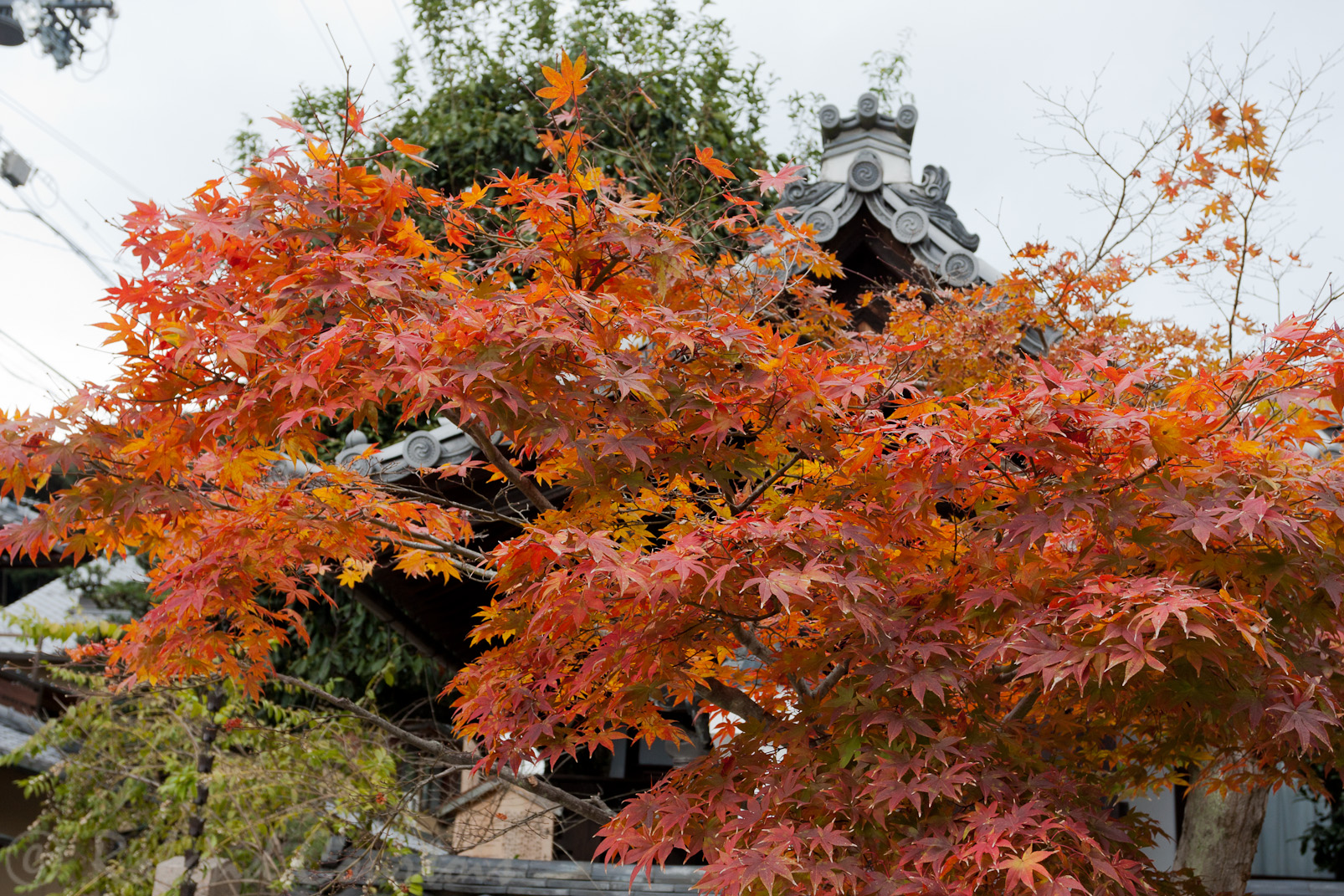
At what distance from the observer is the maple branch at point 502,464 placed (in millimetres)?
3832

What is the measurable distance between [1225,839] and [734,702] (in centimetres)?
362

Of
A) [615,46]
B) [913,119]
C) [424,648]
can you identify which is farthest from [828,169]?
[615,46]

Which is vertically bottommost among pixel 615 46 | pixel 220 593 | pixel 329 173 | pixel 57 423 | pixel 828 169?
pixel 220 593

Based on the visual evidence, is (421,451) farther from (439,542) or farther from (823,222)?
(823,222)

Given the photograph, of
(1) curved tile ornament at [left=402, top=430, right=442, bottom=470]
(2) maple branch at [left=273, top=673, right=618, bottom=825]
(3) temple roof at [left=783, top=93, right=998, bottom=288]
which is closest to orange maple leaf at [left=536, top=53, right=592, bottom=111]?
(1) curved tile ornament at [left=402, top=430, right=442, bottom=470]

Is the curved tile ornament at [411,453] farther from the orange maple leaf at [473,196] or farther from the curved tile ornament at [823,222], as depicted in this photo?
the curved tile ornament at [823,222]

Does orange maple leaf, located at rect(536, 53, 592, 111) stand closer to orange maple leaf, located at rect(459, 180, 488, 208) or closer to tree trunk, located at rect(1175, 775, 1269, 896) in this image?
orange maple leaf, located at rect(459, 180, 488, 208)

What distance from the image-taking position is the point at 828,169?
831 cm

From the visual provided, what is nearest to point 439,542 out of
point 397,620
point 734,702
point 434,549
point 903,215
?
point 434,549

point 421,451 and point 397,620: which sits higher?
point 421,451

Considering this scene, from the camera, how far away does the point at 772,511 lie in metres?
3.77

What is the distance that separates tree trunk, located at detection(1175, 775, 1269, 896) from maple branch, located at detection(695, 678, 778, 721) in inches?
128

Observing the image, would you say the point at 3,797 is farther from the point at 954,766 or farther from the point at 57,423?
the point at 954,766

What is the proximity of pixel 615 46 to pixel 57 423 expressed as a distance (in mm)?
14043
